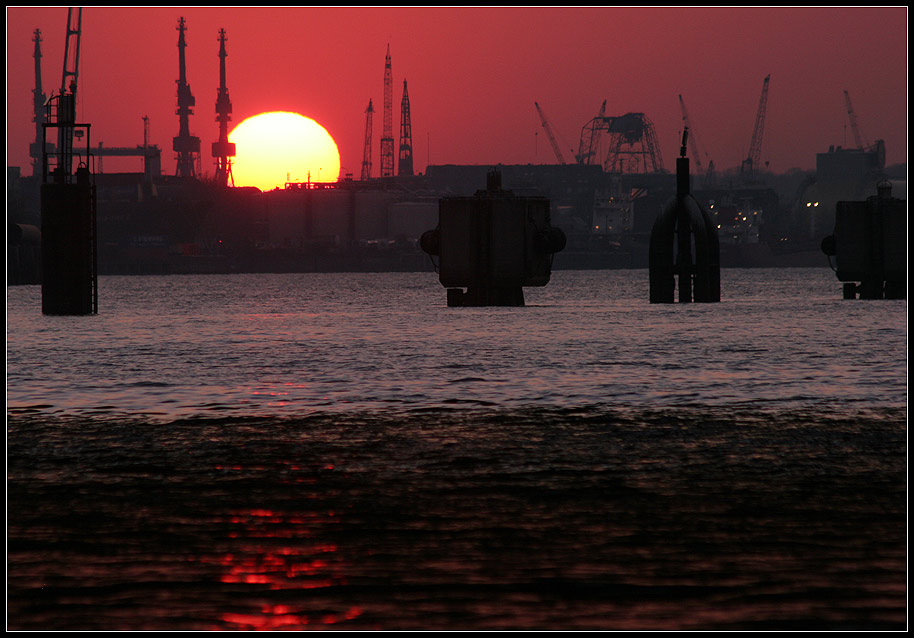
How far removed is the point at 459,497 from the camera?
42.7 ft

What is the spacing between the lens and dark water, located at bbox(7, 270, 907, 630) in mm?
8703

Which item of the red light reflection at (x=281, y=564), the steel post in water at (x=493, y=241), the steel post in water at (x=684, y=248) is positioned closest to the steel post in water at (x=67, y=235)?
the steel post in water at (x=493, y=241)

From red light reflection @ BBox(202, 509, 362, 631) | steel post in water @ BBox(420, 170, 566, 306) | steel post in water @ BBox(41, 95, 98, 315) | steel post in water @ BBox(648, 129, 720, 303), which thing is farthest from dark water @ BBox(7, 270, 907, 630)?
steel post in water @ BBox(648, 129, 720, 303)

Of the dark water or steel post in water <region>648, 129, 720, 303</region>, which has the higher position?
steel post in water <region>648, 129, 720, 303</region>

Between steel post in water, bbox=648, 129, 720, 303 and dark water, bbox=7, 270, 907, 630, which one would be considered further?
steel post in water, bbox=648, 129, 720, 303

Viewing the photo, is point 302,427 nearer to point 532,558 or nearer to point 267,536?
point 267,536

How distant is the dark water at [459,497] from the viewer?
870 cm

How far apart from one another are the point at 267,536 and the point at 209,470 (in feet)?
13.8

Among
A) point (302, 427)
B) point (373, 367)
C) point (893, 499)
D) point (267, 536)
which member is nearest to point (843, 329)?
point (373, 367)

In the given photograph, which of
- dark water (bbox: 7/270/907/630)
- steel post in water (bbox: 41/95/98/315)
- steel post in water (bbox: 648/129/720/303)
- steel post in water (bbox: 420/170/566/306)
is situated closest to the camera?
dark water (bbox: 7/270/907/630)

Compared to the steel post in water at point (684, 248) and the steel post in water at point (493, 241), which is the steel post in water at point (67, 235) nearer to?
the steel post in water at point (493, 241)

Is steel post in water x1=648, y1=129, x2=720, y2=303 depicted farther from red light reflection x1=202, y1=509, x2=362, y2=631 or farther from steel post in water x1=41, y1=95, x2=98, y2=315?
red light reflection x1=202, y1=509, x2=362, y2=631

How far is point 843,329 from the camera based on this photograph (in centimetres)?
5059

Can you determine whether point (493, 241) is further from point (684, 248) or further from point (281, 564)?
point (281, 564)
